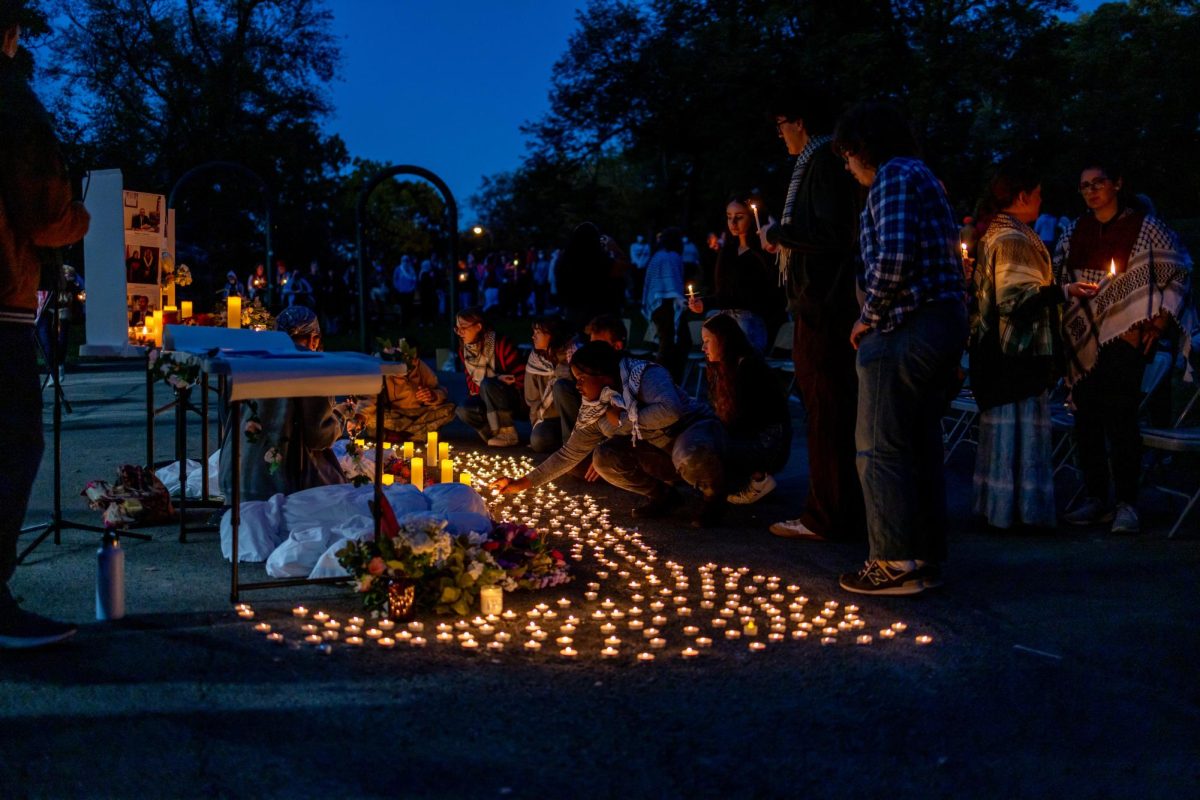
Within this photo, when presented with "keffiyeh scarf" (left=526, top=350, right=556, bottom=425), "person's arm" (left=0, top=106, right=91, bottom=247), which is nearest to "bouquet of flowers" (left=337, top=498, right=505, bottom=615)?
"person's arm" (left=0, top=106, right=91, bottom=247)

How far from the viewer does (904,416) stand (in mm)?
5016

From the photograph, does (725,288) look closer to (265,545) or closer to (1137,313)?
(1137,313)

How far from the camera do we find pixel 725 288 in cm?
927

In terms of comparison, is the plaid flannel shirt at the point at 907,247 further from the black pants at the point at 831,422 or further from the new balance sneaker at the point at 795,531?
the new balance sneaker at the point at 795,531

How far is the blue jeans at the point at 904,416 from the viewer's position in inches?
196

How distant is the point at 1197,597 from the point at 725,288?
4722mm

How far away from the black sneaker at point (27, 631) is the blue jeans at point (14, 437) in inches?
2.1

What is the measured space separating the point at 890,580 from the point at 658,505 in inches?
79.8

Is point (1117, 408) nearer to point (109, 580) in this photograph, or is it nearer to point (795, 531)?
point (795, 531)

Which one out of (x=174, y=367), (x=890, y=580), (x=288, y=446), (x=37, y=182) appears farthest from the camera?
(x=288, y=446)

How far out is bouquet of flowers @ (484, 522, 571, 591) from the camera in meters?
5.12

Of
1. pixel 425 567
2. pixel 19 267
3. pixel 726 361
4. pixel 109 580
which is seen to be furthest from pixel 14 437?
pixel 726 361

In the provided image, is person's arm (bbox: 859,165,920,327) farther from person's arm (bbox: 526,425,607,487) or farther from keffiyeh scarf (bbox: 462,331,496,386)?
keffiyeh scarf (bbox: 462,331,496,386)

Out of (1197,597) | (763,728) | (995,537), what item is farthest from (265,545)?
(1197,597)
